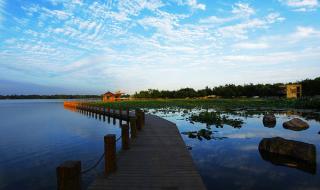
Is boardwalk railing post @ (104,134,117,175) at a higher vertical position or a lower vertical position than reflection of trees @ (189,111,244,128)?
higher

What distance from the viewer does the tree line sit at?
7894 centimetres

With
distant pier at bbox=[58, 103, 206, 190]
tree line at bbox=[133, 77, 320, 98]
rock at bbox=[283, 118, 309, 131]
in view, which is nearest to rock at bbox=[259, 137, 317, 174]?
distant pier at bbox=[58, 103, 206, 190]

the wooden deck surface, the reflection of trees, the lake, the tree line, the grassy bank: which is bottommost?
the lake

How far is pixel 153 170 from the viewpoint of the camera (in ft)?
25.3

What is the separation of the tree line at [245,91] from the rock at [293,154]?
75.3 meters

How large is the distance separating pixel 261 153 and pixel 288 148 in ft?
5.89

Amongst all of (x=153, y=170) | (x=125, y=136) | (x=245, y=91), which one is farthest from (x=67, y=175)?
(x=245, y=91)

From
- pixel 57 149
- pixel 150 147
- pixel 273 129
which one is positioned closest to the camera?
pixel 150 147

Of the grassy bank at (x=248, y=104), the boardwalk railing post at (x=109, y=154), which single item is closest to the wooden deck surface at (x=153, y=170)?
the boardwalk railing post at (x=109, y=154)

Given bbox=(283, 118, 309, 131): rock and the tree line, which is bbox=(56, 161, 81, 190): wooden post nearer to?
bbox=(283, 118, 309, 131): rock

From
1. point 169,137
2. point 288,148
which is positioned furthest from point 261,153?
point 169,137

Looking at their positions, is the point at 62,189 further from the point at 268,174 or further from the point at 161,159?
the point at 268,174

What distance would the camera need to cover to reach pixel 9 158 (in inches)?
549

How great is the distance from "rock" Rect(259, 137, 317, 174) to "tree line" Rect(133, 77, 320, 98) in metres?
75.3
